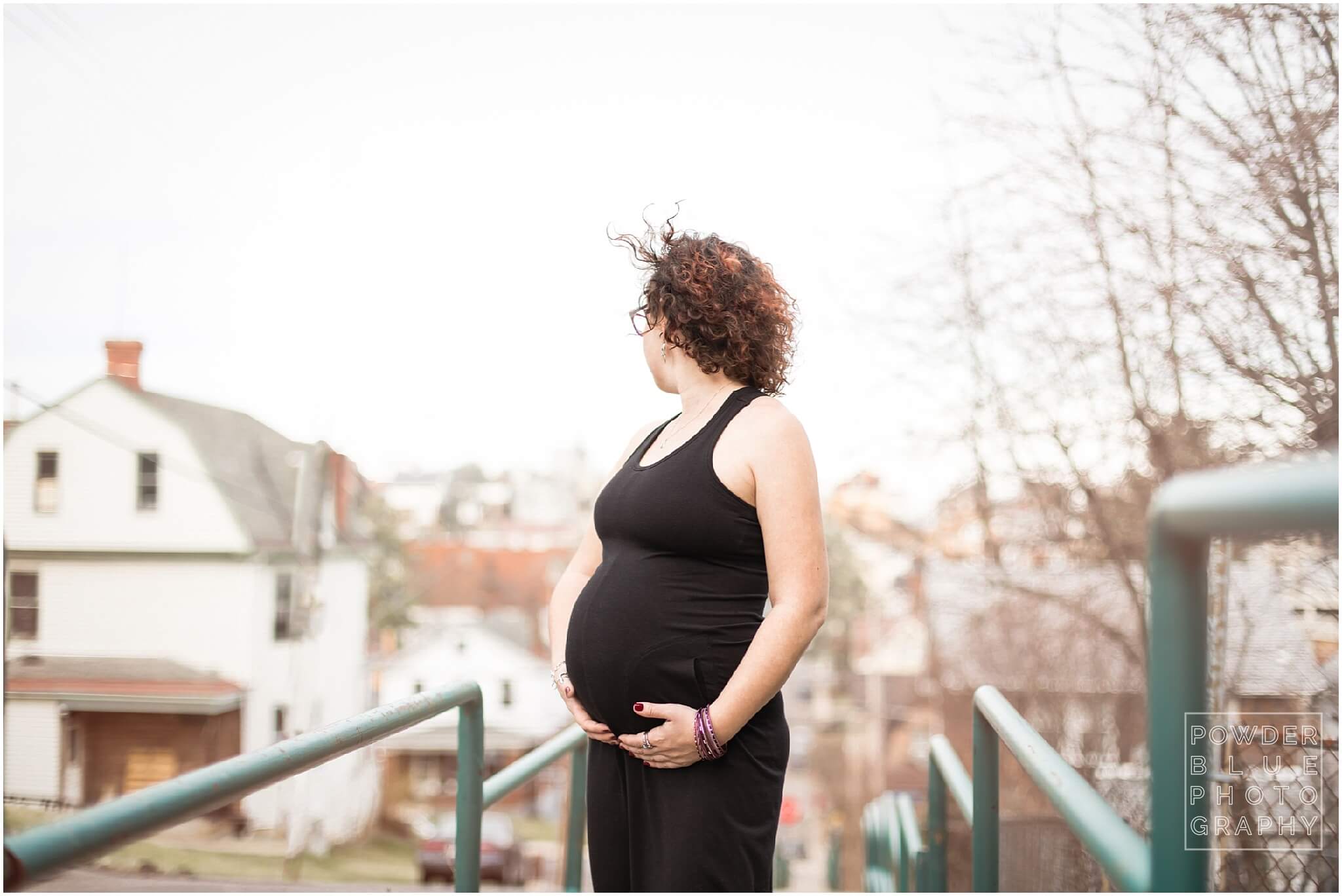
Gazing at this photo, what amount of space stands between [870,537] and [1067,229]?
14.8 feet

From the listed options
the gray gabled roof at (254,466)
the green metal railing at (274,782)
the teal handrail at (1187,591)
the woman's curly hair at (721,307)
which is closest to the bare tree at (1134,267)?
the woman's curly hair at (721,307)

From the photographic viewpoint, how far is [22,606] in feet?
48.3

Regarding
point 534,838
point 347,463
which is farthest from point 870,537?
point 534,838

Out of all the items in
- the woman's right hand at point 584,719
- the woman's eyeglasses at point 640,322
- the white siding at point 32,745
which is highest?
the woman's eyeglasses at point 640,322

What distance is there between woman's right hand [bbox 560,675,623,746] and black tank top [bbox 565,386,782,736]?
15mm

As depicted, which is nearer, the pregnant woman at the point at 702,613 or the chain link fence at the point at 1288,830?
the pregnant woman at the point at 702,613

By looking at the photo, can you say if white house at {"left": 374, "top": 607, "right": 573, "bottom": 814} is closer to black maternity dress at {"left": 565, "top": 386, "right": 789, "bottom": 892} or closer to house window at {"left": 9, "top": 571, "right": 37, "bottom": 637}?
house window at {"left": 9, "top": 571, "right": 37, "bottom": 637}

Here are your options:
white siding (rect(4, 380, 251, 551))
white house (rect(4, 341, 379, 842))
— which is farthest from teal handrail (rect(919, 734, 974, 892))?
white siding (rect(4, 380, 251, 551))

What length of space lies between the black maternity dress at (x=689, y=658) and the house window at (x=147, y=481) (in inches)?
→ 778

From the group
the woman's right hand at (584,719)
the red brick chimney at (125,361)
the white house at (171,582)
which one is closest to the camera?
the woman's right hand at (584,719)

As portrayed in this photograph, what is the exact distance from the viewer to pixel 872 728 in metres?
27.5

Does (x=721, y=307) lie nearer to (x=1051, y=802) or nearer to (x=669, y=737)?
(x=669, y=737)

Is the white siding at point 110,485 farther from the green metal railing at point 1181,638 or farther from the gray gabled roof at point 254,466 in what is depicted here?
the green metal railing at point 1181,638

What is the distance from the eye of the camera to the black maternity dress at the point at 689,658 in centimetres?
141
